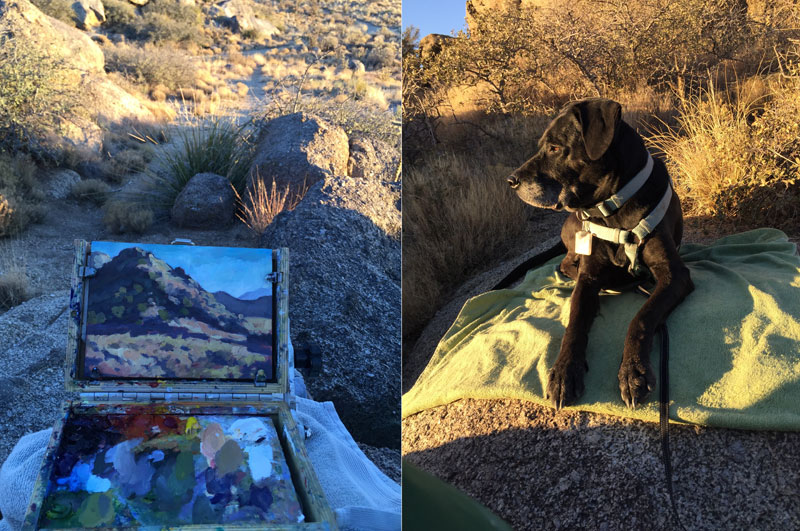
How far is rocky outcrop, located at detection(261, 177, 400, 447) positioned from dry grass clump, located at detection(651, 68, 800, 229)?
7.17 ft

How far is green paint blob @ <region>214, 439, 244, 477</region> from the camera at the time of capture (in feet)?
4.40

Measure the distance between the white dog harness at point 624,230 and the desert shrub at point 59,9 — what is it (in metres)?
15.2

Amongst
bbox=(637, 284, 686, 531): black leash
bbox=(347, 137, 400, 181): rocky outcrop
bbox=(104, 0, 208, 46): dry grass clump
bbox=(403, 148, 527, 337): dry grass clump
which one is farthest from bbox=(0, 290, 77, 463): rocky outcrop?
bbox=(104, 0, 208, 46): dry grass clump

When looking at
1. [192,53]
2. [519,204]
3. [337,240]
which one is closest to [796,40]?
[519,204]

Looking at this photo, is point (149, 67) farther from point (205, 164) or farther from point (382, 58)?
point (382, 58)

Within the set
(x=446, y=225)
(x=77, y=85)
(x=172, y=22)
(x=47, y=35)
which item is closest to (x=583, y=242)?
(x=446, y=225)

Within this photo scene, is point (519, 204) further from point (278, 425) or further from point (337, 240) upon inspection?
point (337, 240)

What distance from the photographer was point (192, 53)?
17109mm

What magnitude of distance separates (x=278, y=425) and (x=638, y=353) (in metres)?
0.88

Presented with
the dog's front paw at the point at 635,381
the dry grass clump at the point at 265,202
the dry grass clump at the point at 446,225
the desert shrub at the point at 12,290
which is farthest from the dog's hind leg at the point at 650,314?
the desert shrub at the point at 12,290

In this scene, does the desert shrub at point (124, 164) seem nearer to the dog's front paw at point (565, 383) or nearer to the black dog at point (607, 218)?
the black dog at point (607, 218)

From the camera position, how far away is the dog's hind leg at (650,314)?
1.40 m

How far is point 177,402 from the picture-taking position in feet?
5.36

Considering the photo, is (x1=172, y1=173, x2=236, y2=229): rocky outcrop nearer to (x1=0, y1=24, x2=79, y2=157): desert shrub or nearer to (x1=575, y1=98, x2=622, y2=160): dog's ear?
(x1=0, y1=24, x2=79, y2=157): desert shrub
